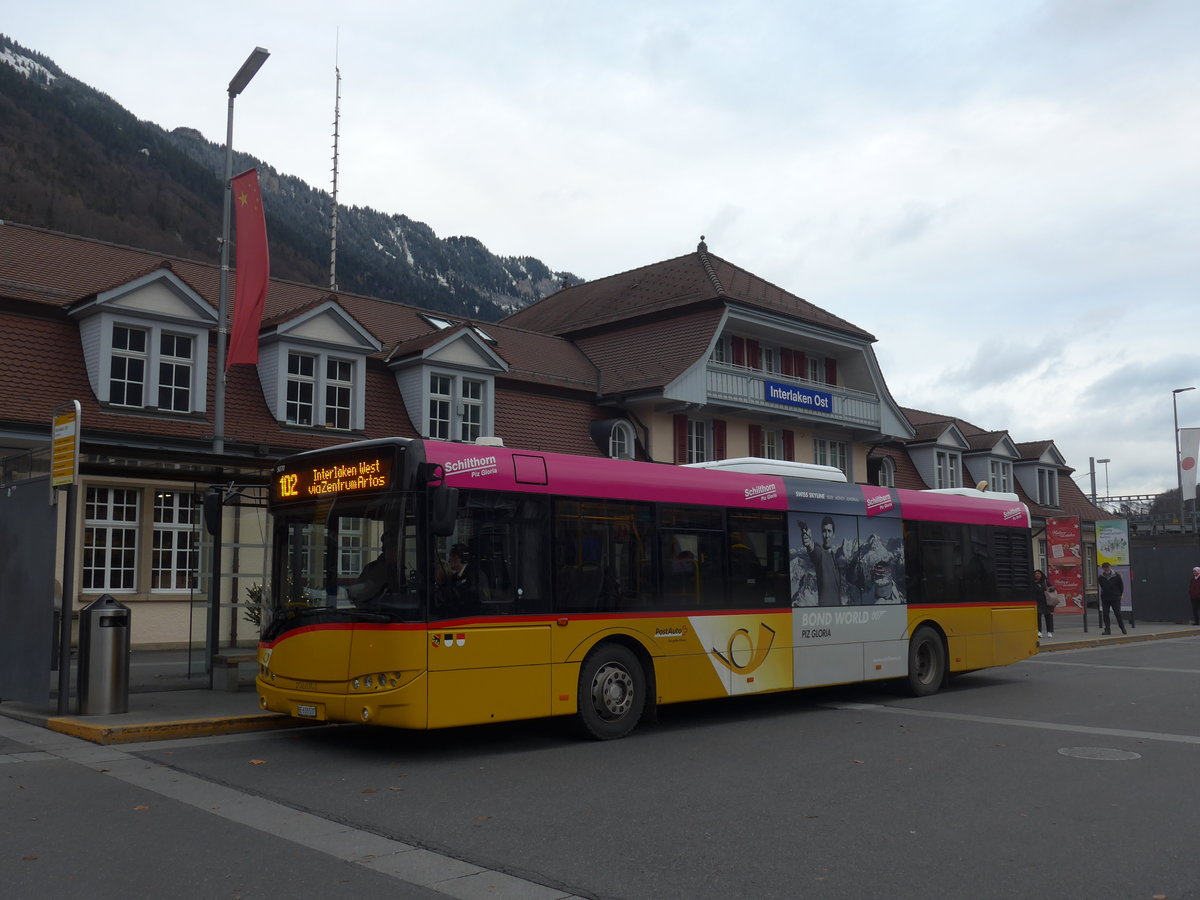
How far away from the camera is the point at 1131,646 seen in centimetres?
2539

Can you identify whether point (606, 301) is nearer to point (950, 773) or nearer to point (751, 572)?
point (751, 572)

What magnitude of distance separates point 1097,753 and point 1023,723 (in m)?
2.10

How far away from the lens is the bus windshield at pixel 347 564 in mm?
9602

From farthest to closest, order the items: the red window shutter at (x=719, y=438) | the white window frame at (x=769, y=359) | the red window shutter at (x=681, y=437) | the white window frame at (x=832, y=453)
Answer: the white window frame at (x=832, y=453), the white window frame at (x=769, y=359), the red window shutter at (x=719, y=438), the red window shutter at (x=681, y=437)

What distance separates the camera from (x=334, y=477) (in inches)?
411

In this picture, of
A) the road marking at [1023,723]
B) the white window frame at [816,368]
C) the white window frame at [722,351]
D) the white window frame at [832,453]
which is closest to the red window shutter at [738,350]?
the white window frame at [722,351]

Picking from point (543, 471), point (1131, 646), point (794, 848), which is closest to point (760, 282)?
point (1131, 646)

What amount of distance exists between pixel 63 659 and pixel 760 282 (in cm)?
A: 2798

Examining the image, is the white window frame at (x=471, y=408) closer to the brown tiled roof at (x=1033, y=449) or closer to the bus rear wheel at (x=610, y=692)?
the bus rear wheel at (x=610, y=692)

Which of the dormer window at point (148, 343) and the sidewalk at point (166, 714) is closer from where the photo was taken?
the sidewalk at point (166, 714)

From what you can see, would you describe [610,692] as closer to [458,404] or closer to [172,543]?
[172,543]

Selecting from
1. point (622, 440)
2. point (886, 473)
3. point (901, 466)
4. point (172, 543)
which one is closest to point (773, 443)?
point (622, 440)

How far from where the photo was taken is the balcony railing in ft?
103

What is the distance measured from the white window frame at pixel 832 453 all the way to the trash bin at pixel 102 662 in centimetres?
2690
